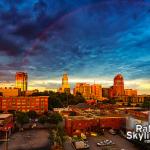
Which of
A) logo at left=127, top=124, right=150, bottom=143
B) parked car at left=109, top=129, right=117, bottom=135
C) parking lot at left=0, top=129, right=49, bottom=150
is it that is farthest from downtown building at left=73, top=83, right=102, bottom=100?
logo at left=127, top=124, right=150, bottom=143

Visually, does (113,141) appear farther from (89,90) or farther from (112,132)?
(89,90)

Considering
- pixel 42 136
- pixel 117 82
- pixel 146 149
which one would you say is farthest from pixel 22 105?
pixel 117 82

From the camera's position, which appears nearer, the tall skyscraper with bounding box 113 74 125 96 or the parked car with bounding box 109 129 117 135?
the parked car with bounding box 109 129 117 135

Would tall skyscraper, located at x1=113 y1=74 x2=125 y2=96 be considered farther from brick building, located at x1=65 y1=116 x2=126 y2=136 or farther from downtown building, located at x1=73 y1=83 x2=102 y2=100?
brick building, located at x1=65 y1=116 x2=126 y2=136

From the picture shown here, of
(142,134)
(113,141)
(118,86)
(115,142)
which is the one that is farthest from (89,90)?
(142,134)

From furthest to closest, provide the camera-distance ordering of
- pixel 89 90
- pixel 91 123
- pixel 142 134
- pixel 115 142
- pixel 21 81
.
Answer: pixel 89 90 → pixel 21 81 → pixel 91 123 → pixel 115 142 → pixel 142 134

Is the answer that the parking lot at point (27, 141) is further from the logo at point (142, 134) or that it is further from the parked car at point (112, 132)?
the logo at point (142, 134)

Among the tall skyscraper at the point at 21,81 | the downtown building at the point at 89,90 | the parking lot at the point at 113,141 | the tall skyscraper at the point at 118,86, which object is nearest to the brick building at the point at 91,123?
the parking lot at the point at 113,141

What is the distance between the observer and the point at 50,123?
25688 millimetres

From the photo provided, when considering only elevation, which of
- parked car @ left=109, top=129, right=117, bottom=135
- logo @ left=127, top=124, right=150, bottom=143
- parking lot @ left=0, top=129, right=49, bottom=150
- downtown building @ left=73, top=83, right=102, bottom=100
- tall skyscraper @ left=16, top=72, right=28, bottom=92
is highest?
tall skyscraper @ left=16, top=72, right=28, bottom=92

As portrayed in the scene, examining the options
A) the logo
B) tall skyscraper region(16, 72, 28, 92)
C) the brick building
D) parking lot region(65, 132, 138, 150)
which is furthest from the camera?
tall skyscraper region(16, 72, 28, 92)

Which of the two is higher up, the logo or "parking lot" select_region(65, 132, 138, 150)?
the logo

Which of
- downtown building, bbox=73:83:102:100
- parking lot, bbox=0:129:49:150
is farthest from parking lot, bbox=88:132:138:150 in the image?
downtown building, bbox=73:83:102:100

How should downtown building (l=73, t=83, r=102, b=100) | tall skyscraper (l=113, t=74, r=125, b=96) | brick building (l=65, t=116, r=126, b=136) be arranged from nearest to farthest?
1. brick building (l=65, t=116, r=126, b=136)
2. downtown building (l=73, t=83, r=102, b=100)
3. tall skyscraper (l=113, t=74, r=125, b=96)
